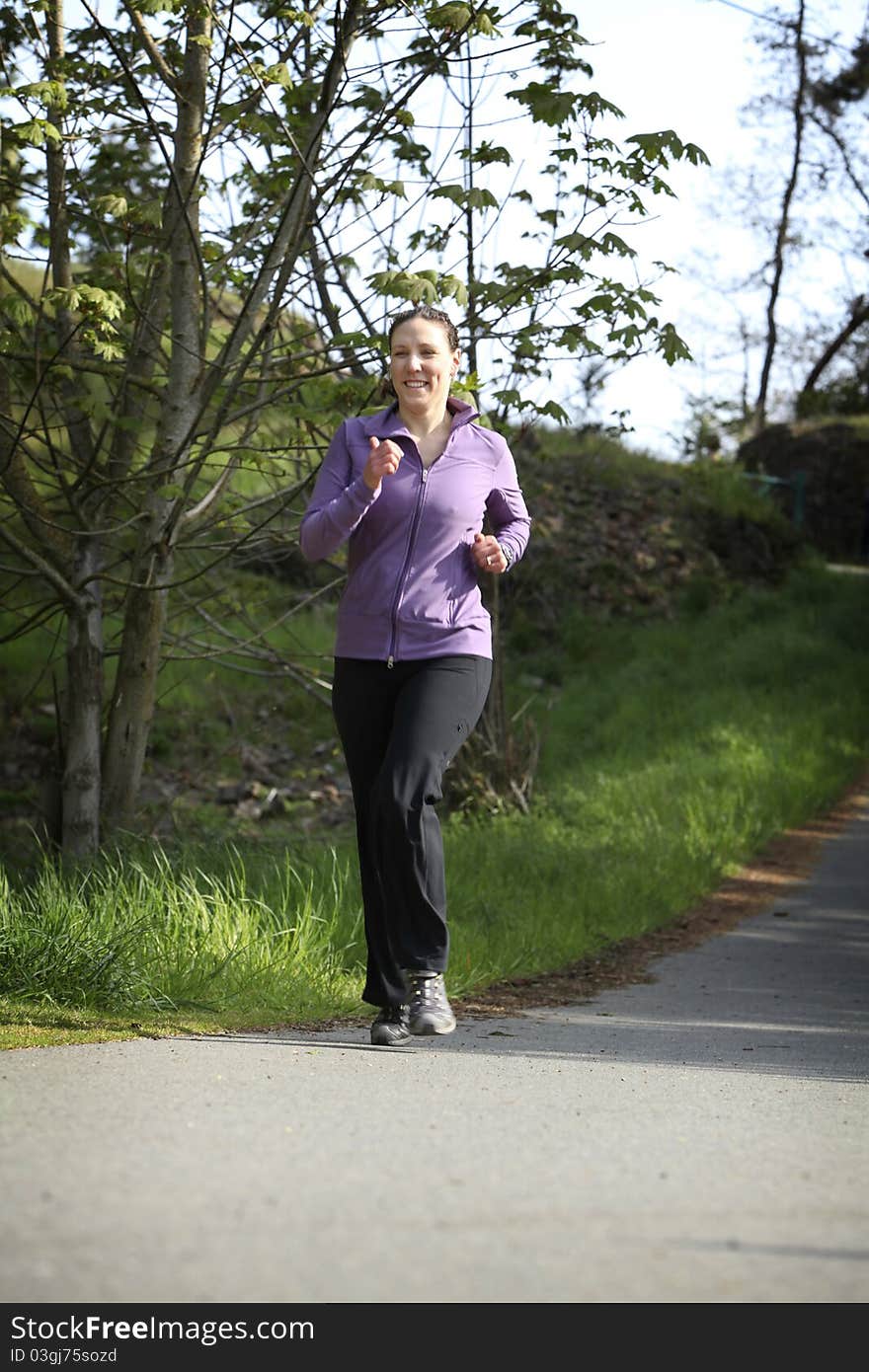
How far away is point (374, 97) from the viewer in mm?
7816

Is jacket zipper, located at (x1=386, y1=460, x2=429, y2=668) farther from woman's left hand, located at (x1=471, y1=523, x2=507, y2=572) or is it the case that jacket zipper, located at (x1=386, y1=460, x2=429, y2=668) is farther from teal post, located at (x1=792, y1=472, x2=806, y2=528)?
teal post, located at (x1=792, y1=472, x2=806, y2=528)

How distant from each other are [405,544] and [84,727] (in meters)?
3.98

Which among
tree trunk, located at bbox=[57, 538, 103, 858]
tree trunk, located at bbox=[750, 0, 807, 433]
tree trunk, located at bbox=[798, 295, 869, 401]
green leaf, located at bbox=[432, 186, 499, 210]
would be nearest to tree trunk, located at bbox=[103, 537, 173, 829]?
tree trunk, located at bbox=[57, 538, 103, 858]

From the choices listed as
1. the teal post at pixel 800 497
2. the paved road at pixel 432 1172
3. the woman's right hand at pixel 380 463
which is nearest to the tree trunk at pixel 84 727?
the paved road at pixel 432 1172

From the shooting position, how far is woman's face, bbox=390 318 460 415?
515 centimetres

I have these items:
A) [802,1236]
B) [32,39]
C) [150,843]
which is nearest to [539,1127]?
[802,1236]

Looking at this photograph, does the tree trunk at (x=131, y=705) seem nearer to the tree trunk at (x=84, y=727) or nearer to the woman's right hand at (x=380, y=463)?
the tree trunk at (x=84, y=727)

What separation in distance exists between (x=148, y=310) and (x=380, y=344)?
6.40 feet

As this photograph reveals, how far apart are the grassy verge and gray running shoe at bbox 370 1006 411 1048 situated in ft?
1.78

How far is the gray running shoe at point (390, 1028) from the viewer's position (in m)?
5.04

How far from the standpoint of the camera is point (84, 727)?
28.1ft

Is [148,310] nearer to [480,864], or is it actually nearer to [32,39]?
[32,39]

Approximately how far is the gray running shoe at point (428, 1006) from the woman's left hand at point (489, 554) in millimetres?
1296

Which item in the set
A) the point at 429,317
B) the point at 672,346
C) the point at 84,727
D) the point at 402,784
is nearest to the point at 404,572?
the point at 402,784
